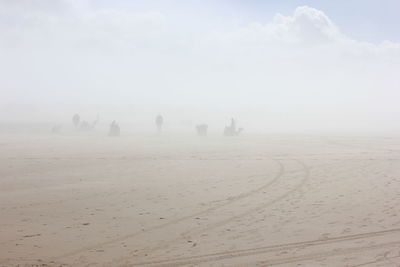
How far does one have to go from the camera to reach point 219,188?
1417cm

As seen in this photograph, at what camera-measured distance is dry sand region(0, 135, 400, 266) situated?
24.7ft

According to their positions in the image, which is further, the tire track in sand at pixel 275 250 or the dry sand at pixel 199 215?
the dry sand at pixel 199 215

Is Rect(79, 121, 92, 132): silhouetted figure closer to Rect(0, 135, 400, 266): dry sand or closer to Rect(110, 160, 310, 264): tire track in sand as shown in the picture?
Rect(0, 135, 400, 266): dry sand

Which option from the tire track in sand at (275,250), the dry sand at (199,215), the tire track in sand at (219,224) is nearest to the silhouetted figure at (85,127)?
the dry sand at (199,215)

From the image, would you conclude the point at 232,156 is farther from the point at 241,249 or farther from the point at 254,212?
the point at 241,249

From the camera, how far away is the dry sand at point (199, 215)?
754 cm

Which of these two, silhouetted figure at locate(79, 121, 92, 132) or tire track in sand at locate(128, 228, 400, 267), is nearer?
tire track in sand at locate(128, 228, 400, 267)

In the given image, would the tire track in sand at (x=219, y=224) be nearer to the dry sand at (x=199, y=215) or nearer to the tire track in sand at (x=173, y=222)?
the dry sand at (x=199, y=215)

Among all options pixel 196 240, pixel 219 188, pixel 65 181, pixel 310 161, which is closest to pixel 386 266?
pixel 196 240

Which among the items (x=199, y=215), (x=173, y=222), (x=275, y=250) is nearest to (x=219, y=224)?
(x=199, y=215)

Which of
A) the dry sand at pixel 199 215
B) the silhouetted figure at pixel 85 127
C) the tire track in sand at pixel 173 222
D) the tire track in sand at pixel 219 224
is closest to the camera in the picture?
the dry sand at pixel 199 215

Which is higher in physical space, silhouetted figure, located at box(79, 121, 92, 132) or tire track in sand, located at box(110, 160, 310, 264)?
silhouetted figure, located at box(79, 121, 92, 132)

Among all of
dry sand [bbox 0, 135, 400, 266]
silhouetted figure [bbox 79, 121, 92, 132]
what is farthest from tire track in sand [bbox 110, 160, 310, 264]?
silhouetted figure [bbox 79, 121, 92, 132]

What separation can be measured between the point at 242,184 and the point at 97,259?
8.23 m
